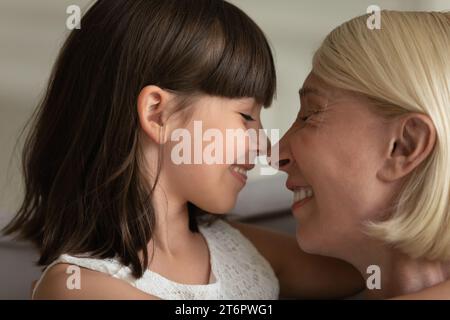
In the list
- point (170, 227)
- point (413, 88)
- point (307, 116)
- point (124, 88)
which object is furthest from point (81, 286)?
point (413, 88)

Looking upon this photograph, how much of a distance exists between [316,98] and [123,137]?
346 mm

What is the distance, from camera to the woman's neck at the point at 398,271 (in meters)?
1.21

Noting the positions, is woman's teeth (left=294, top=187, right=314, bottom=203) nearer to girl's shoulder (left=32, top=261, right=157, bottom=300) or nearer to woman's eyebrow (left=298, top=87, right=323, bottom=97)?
woman's eyebrow (left=298, top=87, right=323, bottom=97)

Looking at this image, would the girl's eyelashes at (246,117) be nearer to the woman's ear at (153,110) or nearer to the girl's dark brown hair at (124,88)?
the girl's dark brown hair at (124,88)

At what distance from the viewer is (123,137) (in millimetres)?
1256

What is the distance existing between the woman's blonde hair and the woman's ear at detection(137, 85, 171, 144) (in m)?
0.29

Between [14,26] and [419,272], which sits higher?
[14,26]

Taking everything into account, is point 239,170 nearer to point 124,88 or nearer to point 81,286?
point 124,88

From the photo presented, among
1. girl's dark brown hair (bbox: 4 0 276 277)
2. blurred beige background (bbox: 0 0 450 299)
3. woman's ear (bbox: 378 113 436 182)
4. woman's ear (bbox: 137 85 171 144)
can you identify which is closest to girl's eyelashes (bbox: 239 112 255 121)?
girl's dark brown hair (bbox: 4 0 276 277)

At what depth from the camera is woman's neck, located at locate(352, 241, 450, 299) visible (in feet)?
3.99

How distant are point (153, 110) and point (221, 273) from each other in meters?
0.35
